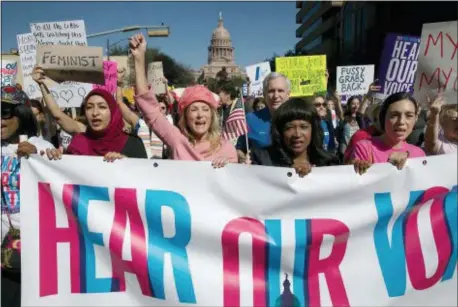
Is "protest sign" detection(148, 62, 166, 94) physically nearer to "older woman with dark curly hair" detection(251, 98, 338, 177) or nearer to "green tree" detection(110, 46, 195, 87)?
"older woman with dark curly hair" detection(251, 98, 338, 177)

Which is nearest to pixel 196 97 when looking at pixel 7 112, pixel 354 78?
pixel 7 112

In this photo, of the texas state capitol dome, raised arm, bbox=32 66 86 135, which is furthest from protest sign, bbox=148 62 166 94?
the texas state capitol dome


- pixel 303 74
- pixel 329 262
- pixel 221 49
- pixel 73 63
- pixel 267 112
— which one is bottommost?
pixel 329 262

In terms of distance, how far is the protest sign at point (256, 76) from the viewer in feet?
28.5

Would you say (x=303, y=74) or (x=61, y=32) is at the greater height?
(x=61, y=32)

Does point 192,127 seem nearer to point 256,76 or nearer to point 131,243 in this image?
point 131,243

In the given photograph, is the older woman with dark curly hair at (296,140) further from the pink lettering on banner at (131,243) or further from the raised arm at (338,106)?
the raised arm at (338,106)

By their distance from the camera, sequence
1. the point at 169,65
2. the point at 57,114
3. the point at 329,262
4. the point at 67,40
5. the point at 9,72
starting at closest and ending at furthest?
the point at 329,262 → the point at 57,114 → the point at 67,40 → the point at 9,72 → the point at 169,65

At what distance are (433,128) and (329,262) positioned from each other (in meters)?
1.05

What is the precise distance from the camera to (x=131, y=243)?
116 inches

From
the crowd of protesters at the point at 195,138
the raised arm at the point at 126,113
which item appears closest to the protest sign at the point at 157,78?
the raised arm at the point at 126,113

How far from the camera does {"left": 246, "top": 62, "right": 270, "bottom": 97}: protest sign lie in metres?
8.68

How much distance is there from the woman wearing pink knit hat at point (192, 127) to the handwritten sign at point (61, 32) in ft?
10.2

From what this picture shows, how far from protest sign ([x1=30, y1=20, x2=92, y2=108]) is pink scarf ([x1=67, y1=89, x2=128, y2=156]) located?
9.35 ft
